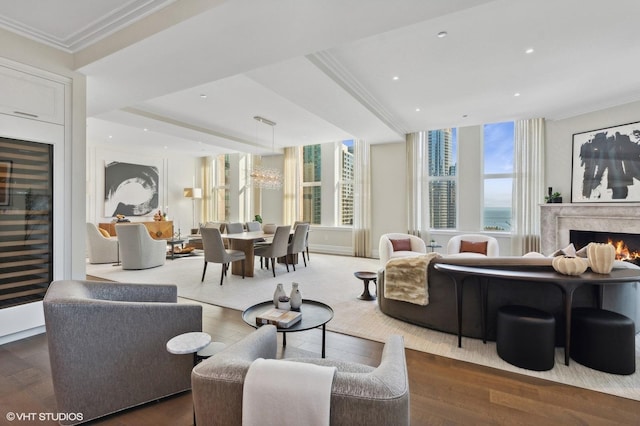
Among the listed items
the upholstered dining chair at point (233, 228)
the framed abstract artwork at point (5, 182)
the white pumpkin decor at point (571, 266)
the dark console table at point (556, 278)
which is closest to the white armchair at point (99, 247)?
the upholstered dining chair at point (233, 228)

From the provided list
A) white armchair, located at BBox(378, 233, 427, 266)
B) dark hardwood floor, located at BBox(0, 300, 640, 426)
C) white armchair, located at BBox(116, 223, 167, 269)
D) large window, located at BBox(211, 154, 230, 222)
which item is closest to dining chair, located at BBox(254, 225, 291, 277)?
white armchair, located at BBox(378, 233, 427, 266)

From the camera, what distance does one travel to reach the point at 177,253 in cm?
786

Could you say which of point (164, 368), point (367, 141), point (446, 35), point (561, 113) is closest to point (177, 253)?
point (367, 141)

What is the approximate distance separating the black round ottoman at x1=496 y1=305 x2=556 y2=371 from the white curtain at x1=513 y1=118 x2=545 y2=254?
425cm

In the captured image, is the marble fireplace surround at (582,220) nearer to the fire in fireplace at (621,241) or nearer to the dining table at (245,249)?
the fire in fireplace at (621,241)

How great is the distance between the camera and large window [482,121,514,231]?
6.42 metres

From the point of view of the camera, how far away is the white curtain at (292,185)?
8820 millimetres

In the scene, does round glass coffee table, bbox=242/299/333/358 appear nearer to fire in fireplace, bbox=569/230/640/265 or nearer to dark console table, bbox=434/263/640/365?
dark console table, bbox=434/263/640/365

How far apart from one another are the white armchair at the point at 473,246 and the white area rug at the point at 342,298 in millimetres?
1656

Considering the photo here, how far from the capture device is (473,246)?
17.4 feet

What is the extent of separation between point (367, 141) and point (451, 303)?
5005 mm

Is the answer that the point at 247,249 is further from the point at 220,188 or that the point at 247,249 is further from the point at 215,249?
the point at 220,188

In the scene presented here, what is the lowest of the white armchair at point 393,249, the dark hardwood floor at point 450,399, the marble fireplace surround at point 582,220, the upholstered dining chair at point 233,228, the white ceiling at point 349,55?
the dark hardwood floor at point 450,399

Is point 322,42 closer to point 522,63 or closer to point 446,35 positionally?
point 446,35
